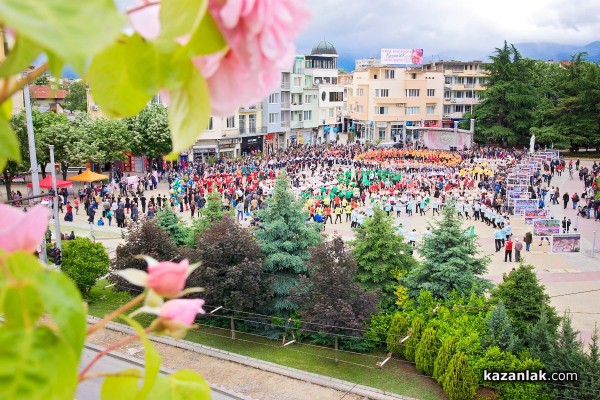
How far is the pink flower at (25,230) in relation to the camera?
712 millimetres

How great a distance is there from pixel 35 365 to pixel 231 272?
44.8 ft

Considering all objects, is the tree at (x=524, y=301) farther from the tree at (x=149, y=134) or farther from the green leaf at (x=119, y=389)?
the tree at (x=149, y=134)

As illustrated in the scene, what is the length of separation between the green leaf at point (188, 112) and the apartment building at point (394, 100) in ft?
193

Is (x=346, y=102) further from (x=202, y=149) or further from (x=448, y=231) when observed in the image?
(x=448, y=231)

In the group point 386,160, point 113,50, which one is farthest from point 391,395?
point 386,160

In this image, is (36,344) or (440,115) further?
(440,115)

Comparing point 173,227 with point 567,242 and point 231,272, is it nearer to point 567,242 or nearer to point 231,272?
point 231,272

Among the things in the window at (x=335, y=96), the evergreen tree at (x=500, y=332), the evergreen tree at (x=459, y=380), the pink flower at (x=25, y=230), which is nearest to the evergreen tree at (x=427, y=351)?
the evergreen tree at (x=459, y=380)

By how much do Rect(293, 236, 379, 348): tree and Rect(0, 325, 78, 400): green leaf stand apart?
12677mm

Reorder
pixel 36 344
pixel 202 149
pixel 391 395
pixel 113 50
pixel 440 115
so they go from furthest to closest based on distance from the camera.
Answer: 1. pixel 440 115
2. pixel 202 149
3. pixel 391 395
4. pixel 113 50
5. pixel 36 344

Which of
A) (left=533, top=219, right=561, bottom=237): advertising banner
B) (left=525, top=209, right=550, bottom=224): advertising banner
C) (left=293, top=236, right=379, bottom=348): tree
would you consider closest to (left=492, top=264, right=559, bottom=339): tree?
(left=293, top=236, right=379, bottom=348): tree

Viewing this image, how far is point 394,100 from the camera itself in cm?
5891

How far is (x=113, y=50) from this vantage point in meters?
0.76

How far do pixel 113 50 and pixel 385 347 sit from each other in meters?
14.1
